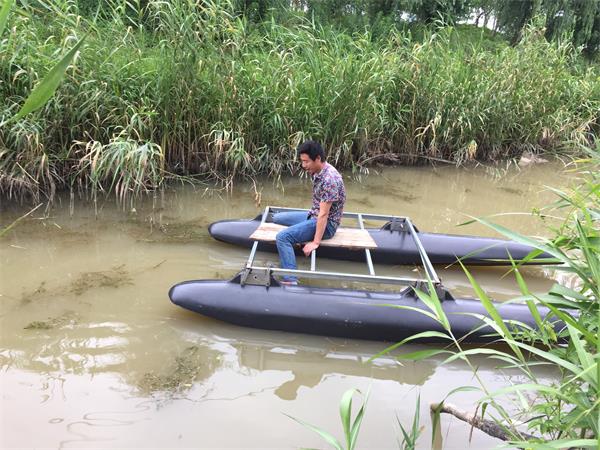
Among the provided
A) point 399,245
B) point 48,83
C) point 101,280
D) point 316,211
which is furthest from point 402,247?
point 48,83

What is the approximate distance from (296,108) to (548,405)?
507cm

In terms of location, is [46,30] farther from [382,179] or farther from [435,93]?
[435,93]

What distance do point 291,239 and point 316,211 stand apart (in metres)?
0.36

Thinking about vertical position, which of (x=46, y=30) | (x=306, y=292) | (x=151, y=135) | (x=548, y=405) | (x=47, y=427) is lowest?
(x=47, y=427)

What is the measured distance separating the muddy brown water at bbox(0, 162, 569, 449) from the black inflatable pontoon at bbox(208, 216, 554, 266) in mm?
117

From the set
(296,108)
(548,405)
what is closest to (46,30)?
(296,108)

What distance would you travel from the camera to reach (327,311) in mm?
3219

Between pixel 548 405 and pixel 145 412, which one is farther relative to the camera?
pixel 145 412

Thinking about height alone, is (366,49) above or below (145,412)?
above

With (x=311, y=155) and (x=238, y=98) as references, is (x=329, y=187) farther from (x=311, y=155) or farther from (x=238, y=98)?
(x=238, y=98)

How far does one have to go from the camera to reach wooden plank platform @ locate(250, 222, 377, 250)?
3.97 m

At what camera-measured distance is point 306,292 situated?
334cm

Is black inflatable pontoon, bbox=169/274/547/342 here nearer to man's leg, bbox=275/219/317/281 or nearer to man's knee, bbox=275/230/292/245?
man's leg, bbox=275/219/317/281

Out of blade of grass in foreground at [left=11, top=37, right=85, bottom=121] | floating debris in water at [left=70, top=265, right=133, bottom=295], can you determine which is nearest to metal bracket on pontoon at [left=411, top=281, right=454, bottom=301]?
floating debris in water at [left=70, top=265, right=133, bottom=295]
